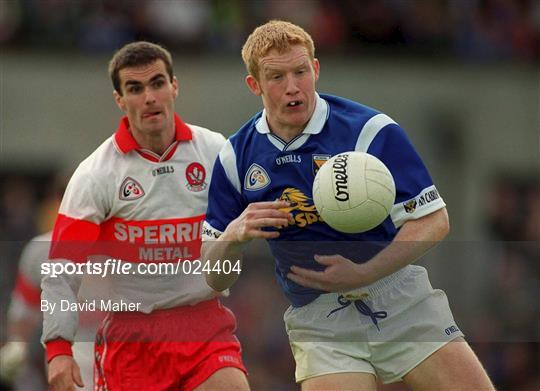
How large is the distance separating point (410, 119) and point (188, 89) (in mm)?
3162

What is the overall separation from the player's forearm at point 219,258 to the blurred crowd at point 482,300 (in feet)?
9.95

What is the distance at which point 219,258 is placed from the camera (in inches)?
Result: 274

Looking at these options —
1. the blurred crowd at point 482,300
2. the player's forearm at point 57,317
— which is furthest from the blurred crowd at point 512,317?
the player's forearm at point 57,317

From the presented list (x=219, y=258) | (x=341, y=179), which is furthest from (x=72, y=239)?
(x=341, y=179)

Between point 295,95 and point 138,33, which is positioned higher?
point 138,33

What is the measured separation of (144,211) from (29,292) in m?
3.24

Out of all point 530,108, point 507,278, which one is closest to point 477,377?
point 507,278

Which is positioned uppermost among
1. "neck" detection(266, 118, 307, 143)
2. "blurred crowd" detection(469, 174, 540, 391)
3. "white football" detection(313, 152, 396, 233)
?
"neck" detection(266, 118, 307, 143)

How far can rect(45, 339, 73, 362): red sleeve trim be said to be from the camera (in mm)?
7398

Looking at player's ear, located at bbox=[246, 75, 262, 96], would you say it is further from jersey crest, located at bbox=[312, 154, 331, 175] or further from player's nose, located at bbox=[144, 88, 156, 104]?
player's nose, located at bbox=[144, 88, 156, 104]

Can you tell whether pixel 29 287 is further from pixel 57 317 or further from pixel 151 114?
pixel 151 114

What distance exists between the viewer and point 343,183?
654 centimetres

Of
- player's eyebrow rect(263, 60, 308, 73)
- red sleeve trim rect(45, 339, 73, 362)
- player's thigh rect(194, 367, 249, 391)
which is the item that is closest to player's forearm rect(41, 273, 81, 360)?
red sleeve trim rect(45, 339, 73, 362)

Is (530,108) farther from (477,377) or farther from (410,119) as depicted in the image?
(477,377)
